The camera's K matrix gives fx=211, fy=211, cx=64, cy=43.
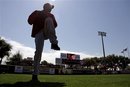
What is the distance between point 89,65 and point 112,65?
37.0ft

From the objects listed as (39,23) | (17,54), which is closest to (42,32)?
(39,23)

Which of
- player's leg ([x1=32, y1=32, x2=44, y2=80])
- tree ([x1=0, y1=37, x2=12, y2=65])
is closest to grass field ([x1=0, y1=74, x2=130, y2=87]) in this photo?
player's leg ([x1=32, y1=32, x2=44, y2=80])

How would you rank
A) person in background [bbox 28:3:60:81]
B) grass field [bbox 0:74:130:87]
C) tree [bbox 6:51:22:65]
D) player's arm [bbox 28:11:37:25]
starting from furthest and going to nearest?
tree [bbox 6:51:22:65] → player's arm [bbox 28:11:37:25] → person in background [bbox 28:3:60:81] → grass field [bbox 0:74:130:87]

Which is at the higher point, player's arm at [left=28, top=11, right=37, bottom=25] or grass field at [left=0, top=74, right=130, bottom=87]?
player's arm at [left=28, top=11, right=37, bottom=25]

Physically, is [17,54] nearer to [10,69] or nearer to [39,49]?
[10,69]

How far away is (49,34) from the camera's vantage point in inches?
187

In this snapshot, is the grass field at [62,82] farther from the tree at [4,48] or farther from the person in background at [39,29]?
the tree at [4,48]

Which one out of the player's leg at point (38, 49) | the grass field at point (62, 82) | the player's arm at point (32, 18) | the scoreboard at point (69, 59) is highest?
the scoreboard at point (69, 59)

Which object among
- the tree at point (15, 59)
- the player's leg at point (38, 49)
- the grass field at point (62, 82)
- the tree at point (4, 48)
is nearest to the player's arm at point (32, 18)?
the player's leg at point (38, 49)

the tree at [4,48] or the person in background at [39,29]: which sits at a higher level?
the tree at [4,48]

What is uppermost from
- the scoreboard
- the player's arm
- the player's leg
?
the scoreboard

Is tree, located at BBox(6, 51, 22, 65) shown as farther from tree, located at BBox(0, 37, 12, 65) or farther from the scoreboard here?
tree, located at BBox(0, 37, 12, 65)

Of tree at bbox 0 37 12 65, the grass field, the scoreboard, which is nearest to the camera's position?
the grass field

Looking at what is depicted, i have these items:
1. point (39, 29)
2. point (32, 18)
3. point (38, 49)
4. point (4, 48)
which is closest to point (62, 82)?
point (38, 49)
